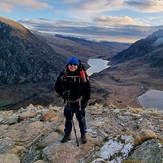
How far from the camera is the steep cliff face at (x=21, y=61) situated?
159m

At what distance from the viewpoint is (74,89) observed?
9.08m

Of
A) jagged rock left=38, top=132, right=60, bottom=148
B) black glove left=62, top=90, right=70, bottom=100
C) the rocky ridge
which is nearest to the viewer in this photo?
the rocky ridge

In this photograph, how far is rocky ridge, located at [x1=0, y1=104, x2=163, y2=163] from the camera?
7930mm

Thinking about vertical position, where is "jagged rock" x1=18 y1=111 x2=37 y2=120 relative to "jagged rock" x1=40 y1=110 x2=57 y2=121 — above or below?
below

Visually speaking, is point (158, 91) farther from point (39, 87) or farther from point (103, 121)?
point (103, 121)

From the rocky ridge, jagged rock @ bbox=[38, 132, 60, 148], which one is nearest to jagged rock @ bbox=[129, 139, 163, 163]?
the rocky ridge

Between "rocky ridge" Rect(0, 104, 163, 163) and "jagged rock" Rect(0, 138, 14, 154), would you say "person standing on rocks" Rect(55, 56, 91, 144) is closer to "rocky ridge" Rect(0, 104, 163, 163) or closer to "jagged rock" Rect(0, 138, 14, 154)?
"rocky ridge" Rect(0, 104, 163, 163)

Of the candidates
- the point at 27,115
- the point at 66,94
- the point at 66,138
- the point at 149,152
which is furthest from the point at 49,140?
the point at 27,115

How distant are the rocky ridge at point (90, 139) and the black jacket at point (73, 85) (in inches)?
64.9

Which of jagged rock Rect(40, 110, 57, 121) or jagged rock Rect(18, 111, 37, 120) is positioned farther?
jagged rock Rect(18, 111, 37, 120)

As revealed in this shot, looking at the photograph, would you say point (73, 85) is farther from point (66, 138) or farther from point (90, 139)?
point (90, 139)

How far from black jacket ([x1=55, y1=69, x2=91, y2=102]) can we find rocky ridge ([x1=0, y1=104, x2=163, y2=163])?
1649 millimetres

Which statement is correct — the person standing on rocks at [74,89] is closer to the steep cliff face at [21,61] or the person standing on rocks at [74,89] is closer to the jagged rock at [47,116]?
the jagged rock at [47,116]

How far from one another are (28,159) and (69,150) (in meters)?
1.49
